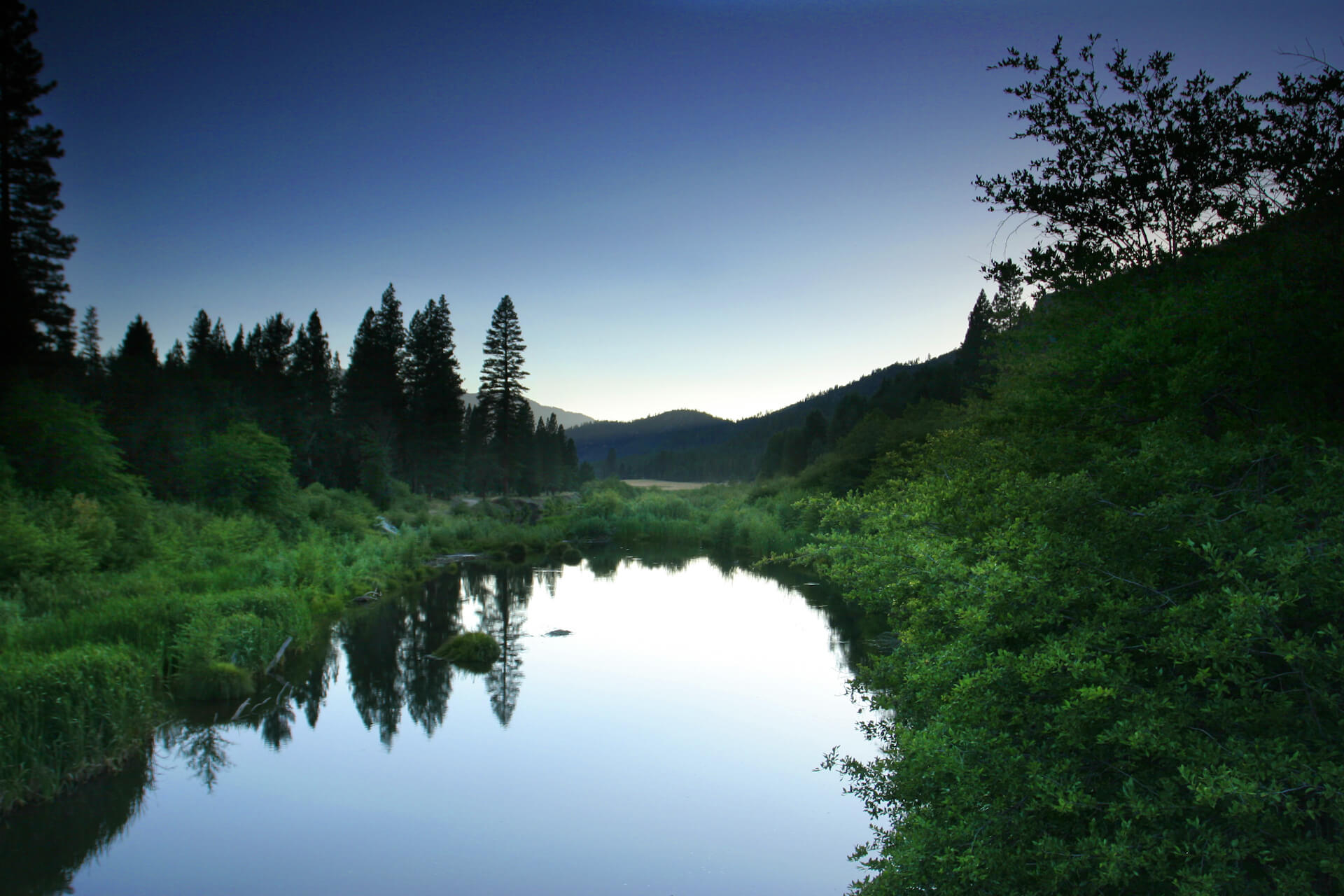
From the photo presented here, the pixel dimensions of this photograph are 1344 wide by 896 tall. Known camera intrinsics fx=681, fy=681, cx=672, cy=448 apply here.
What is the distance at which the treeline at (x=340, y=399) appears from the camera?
91.9 feet

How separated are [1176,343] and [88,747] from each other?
39.2 feet

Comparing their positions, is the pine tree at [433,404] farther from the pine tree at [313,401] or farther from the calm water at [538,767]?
the calm water at [538,767]

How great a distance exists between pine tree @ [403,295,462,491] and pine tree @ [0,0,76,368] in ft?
81.3

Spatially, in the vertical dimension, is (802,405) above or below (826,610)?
above

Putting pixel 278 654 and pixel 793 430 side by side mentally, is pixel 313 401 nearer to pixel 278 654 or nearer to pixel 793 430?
pixel 278 654

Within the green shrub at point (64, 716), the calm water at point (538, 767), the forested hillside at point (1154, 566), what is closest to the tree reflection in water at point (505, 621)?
the calm water at point (538, 767)

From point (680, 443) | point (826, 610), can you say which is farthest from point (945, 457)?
point (680, 443)

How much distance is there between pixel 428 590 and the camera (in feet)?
71.5

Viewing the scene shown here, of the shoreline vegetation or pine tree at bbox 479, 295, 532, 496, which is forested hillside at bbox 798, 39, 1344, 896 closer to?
the shoreline vegetation

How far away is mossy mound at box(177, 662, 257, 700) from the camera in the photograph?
11.0m

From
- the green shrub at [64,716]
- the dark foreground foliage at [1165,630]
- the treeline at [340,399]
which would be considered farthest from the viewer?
the treeline at [340,399]

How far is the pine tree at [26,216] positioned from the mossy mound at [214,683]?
1276 centimetres

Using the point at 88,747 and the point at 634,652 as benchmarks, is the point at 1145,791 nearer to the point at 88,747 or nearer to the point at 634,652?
the point at 88,747

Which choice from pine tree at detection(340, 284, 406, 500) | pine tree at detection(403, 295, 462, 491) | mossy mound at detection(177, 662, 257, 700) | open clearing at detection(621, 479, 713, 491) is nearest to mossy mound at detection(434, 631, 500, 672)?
mossy mound at detection(177, 662, 257, 700)
